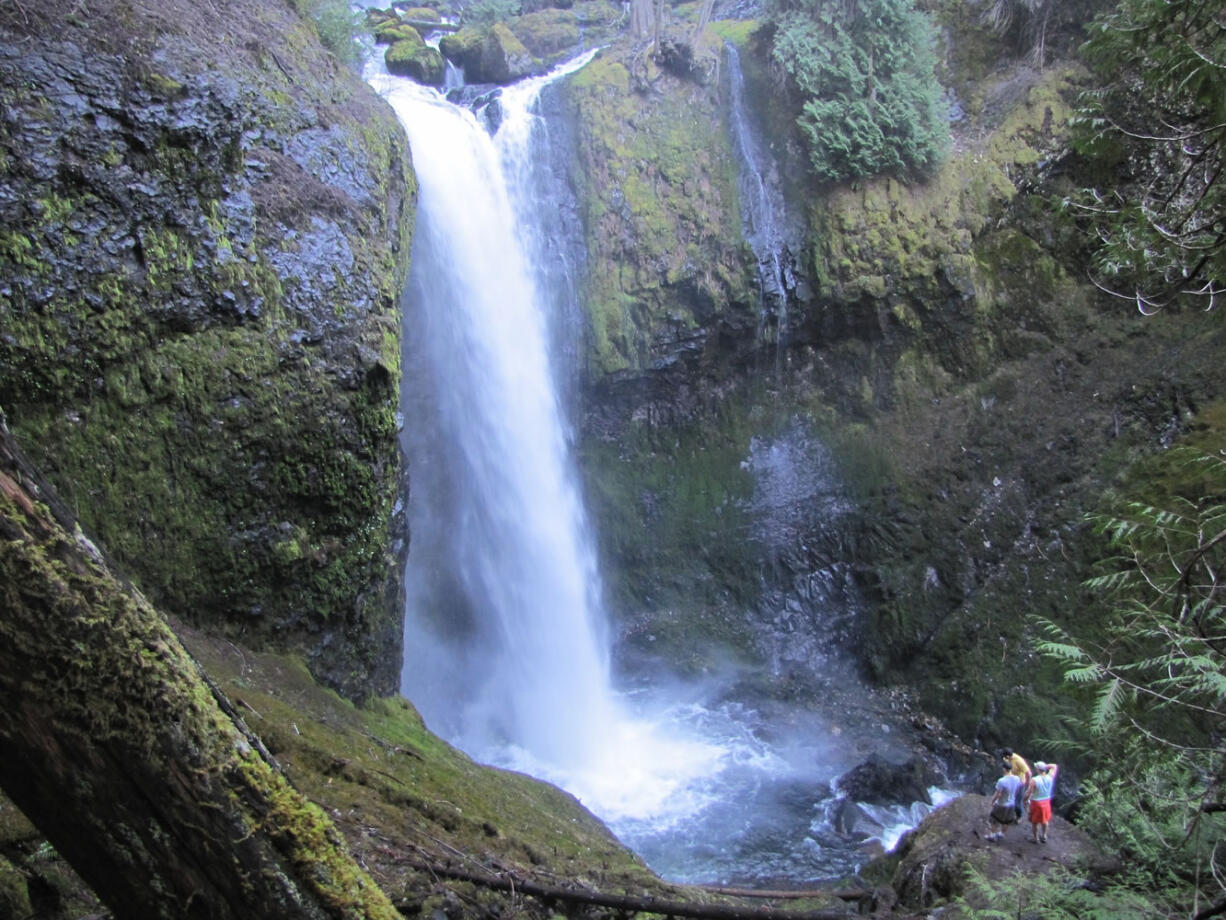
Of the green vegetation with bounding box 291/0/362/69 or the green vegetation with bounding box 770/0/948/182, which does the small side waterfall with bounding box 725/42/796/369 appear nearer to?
the green vegetation with bounding box 770/0/948/182

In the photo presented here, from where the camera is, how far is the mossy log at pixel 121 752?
69.7 inches

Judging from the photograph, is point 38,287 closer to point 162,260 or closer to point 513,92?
point 162,260

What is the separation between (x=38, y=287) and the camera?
651 cm

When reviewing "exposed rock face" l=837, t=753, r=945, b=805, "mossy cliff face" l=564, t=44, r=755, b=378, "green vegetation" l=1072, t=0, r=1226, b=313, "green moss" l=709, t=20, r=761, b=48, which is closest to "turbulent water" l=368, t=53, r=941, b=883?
"exposed rock face" l=837, t=753, r=945, b=805

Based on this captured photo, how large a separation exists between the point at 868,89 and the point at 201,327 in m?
13.4

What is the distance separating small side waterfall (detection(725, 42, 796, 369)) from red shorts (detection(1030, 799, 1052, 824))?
10.7 metres

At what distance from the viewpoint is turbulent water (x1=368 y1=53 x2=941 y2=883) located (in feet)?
38.6

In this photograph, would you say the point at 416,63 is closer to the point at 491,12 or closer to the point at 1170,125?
the point at 491,12

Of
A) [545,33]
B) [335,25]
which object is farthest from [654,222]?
[545,33]

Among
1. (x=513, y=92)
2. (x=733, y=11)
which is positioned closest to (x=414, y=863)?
(x=513, y=92)

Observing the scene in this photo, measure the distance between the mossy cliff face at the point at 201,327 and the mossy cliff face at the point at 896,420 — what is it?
769 centimetres

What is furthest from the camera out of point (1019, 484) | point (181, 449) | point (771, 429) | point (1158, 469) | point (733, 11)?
point (733, 11)

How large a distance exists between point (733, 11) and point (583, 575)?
1450 centimetres

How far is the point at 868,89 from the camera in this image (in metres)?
15.6
